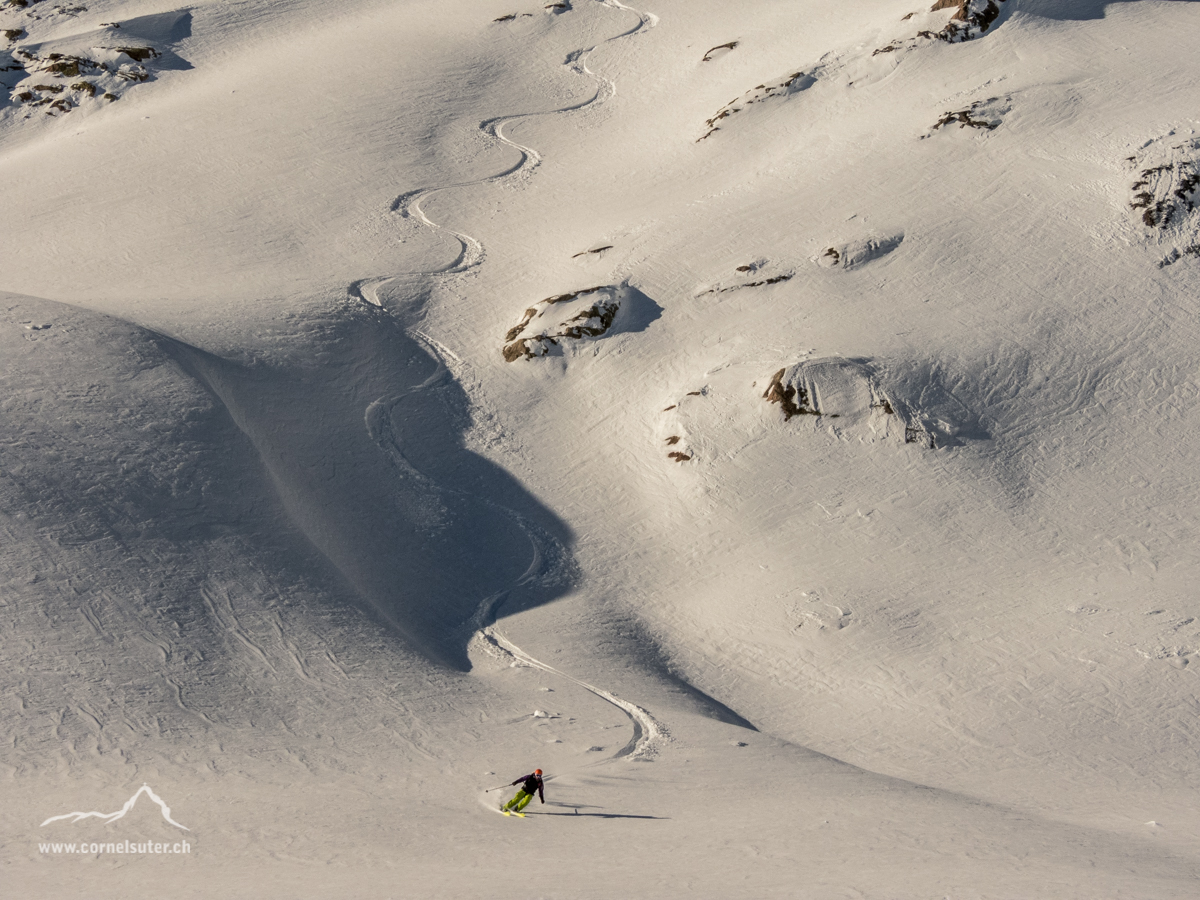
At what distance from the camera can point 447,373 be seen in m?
28.2

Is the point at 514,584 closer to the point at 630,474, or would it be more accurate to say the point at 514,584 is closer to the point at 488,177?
the point at 630,474

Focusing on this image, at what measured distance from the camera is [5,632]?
16391 millimetres

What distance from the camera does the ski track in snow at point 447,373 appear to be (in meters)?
18.5

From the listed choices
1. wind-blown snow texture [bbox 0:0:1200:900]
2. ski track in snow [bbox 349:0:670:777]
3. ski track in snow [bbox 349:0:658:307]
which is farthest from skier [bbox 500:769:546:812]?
ski track in snow [bbox 349:0:658:307]

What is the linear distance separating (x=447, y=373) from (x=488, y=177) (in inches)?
450

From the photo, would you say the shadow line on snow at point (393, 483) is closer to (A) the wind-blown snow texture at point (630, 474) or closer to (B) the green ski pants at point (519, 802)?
(A) the wind-blown snow texture at point (630, 474)

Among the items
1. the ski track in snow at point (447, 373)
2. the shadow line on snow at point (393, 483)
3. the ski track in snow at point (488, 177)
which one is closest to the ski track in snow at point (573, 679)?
the ski track in snow at point (447, 373)

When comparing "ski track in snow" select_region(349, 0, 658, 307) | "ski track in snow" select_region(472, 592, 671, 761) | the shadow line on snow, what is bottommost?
"ski track in snow" select_region(472, 592, 671, 761)

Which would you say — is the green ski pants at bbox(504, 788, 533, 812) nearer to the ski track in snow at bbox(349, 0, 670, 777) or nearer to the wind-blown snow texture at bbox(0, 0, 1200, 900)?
the wind-blown snow texture at bbox(0, 0, 1200, 900)

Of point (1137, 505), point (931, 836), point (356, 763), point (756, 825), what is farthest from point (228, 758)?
point (1137, 505)

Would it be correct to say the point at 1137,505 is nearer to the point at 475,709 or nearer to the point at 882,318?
the point at 882,318

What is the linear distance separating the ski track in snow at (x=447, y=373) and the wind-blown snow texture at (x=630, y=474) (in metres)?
0.14

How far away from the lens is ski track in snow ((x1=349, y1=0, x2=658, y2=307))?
3111 cm

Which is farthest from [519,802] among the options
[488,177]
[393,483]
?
[488,177]
